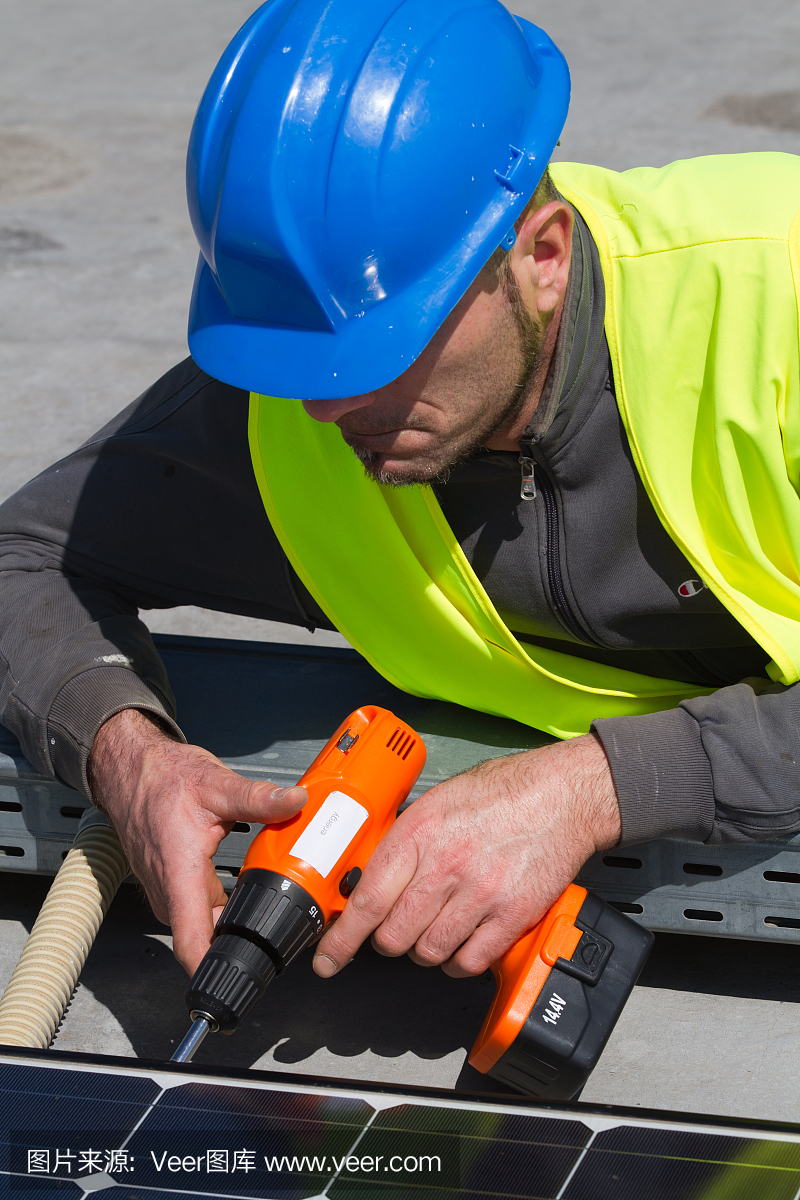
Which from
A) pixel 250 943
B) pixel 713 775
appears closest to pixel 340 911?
pixel 250 943

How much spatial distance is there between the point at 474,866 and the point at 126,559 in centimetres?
91

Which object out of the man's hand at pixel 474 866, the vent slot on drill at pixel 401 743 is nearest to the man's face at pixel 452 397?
the vent slot on drill at pixel 401 743

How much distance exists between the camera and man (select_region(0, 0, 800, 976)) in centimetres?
146

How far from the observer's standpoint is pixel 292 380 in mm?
1481

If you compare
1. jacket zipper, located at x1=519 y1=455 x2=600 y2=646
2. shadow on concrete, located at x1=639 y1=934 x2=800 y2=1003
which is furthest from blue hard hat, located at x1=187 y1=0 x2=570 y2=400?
shadow on concrete, located at x1=639 y1=934 x2=800 y2=1003

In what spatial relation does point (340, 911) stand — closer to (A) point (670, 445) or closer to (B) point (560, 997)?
(B) point (560, 997)

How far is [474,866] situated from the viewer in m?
1.56

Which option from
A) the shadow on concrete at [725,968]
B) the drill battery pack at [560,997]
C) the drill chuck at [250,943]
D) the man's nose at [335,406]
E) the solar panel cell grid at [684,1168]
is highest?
the man's nose at [335,406]

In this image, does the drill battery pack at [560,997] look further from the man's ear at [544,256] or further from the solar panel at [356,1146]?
the man's ear at [544,256]

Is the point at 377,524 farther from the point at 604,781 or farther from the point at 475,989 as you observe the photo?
the point at 475,989

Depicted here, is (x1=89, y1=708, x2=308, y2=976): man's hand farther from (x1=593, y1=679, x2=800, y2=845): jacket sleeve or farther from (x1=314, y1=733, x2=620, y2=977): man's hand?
(x1=593, y1=679, x2=800, y2=845): jacket sleeve

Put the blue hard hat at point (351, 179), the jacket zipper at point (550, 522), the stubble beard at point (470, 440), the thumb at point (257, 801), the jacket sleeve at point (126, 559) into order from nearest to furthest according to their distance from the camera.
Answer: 1. the blue hard hat at point (351, 179)
2. the thumb at point (257, 801)
3. the stubble beard at point (470, 440)
4. the jacket zipper at point (550, 522)
5. the jacket sleeve at point (126, 559)

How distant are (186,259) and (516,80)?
3.89m

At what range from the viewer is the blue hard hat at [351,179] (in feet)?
4.61
